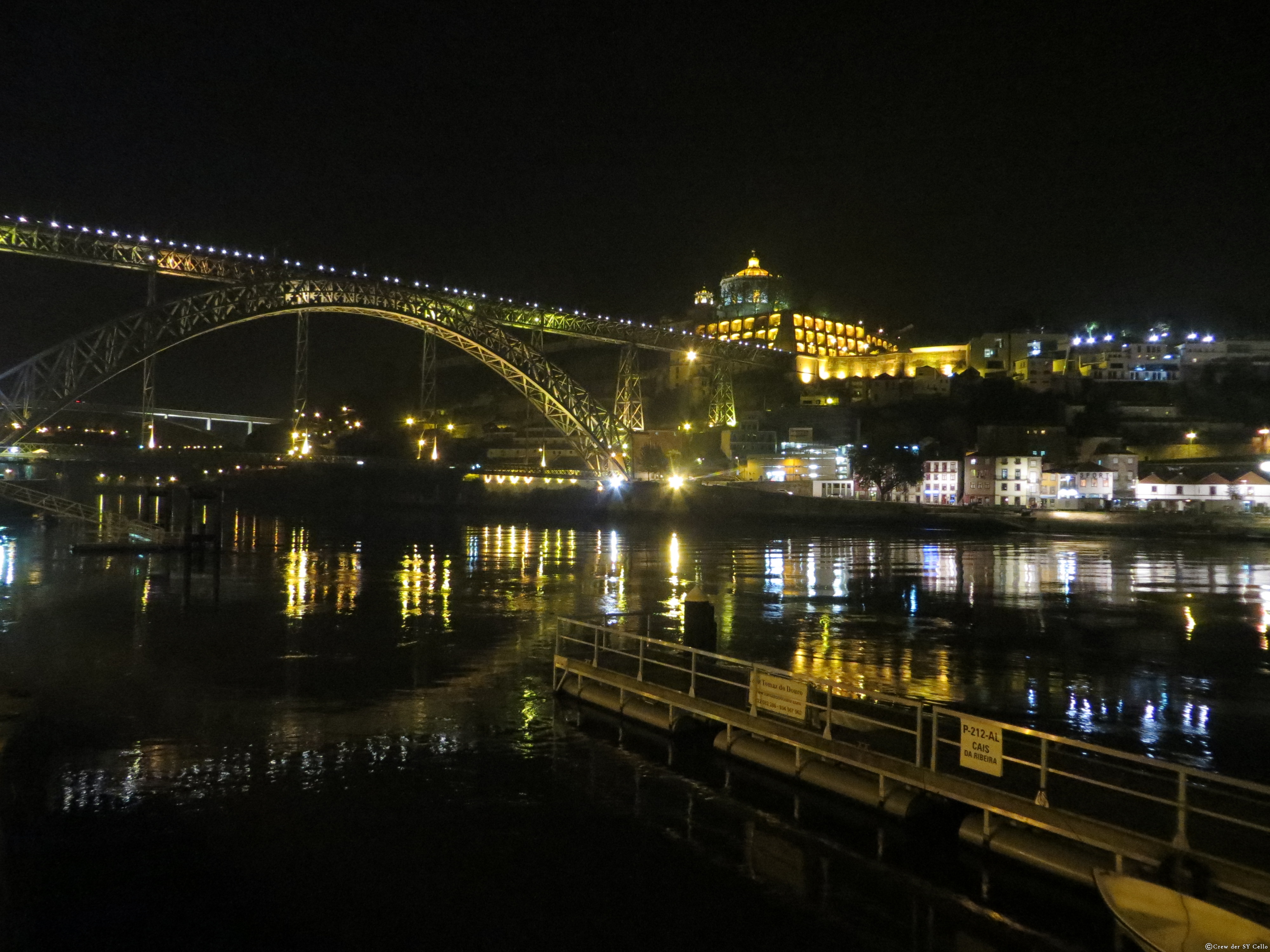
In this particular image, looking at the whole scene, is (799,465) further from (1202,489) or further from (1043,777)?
(1043,777)

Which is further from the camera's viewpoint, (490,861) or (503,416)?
(503,416)

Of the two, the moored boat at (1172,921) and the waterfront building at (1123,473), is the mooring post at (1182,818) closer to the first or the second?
the moored boat at (1172,921)

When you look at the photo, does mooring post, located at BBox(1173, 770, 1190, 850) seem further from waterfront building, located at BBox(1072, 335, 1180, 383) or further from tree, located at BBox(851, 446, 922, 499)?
waterfront building, located at BBox(1072, 335, 1180, 383)

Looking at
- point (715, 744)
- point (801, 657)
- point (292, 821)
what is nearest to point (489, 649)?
point (801, 657)

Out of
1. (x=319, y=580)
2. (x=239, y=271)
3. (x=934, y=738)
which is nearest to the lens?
(x=934, y=738)

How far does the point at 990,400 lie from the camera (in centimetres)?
7425

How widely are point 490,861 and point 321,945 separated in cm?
139

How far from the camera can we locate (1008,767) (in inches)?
287

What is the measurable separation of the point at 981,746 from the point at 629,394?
168 feet

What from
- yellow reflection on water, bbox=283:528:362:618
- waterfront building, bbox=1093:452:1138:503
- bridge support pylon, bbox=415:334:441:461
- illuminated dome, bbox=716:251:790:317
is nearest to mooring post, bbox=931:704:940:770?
yellow reflection on water, bbox=283:528:362:618

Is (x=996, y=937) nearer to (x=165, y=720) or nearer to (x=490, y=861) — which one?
(x=490, y=861)

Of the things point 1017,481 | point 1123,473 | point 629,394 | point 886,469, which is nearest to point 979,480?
point 1017,481

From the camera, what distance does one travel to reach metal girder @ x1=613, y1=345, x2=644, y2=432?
56219 millimetres

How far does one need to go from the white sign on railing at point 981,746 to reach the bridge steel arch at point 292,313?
33151 mm
